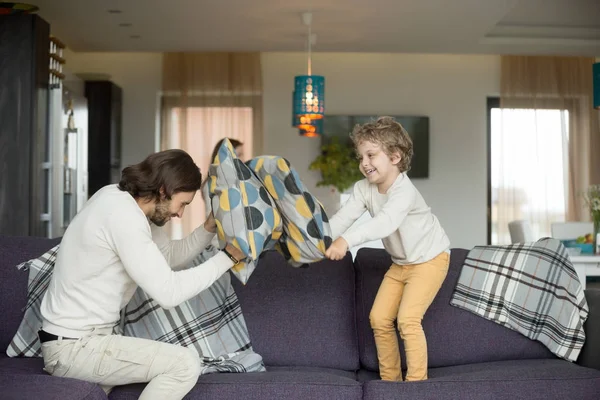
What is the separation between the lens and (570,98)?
28.0ft

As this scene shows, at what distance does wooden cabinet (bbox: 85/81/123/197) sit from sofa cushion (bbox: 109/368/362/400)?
5833mm

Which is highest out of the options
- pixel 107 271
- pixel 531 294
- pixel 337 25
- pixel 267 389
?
pixel 337 25

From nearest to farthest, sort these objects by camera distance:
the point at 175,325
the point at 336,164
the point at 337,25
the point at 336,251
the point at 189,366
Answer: the point at 189,366, the point at 336,251, the point at 175,325, the point at 337,25, the point at 336,164

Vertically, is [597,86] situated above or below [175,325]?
above

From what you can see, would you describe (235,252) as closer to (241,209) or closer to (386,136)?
(241,209)

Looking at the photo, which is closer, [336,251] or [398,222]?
[336,251]

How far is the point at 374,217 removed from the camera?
2.64m

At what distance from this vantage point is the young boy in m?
2.56

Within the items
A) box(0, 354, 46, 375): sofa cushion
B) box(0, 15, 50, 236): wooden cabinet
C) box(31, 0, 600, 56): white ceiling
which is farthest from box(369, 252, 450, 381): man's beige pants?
box(31, 0, 600, 56): white ceiling

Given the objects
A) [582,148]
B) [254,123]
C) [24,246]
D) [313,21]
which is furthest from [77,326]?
[582,148]

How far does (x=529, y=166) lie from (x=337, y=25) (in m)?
3.11

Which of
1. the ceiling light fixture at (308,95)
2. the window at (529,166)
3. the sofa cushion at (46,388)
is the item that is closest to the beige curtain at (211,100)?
the ceiling light fixture at (308,95)

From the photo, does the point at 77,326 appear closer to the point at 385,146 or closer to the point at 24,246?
the point at 24,246

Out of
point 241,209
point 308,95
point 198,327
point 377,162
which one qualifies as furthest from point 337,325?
point 308,95
